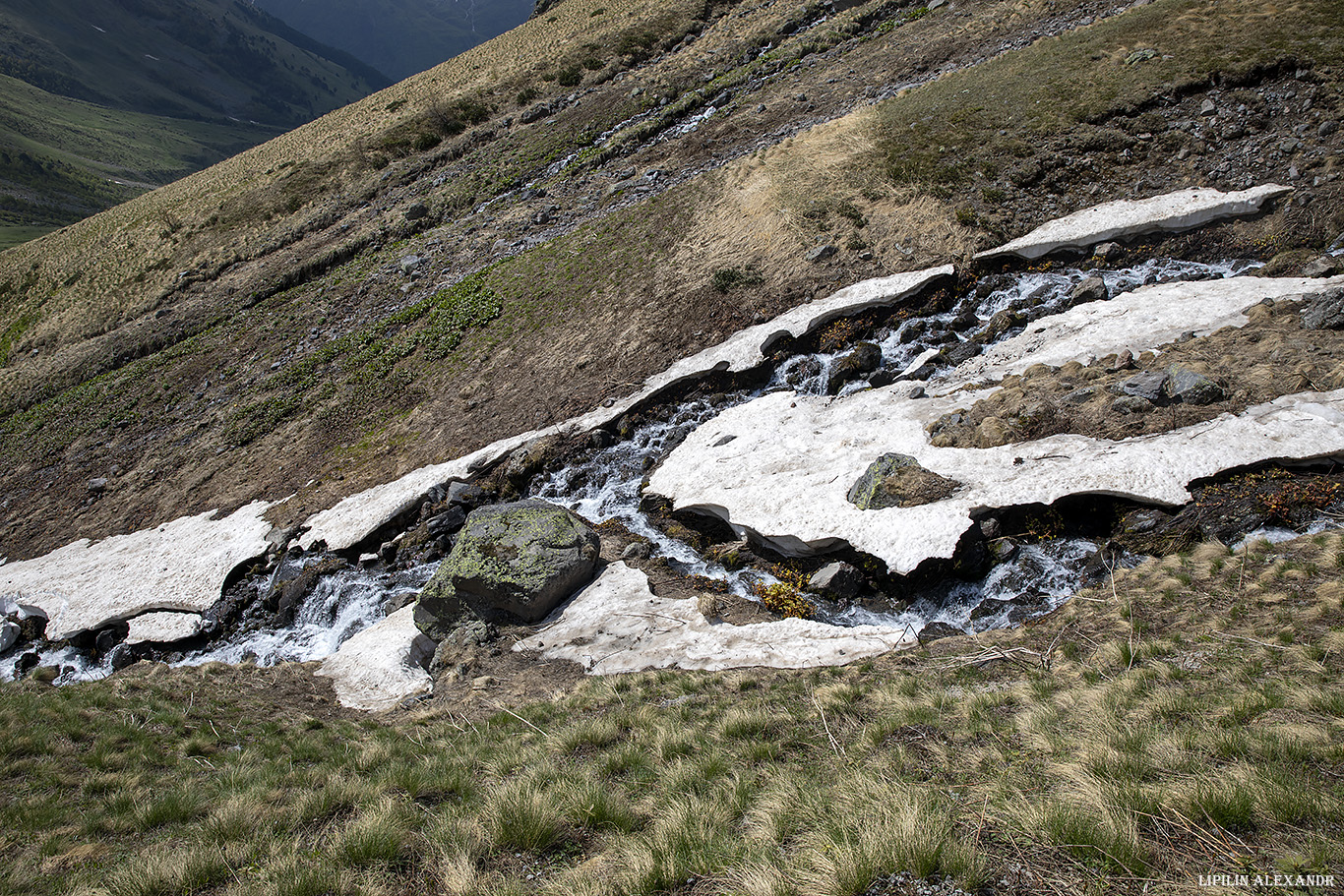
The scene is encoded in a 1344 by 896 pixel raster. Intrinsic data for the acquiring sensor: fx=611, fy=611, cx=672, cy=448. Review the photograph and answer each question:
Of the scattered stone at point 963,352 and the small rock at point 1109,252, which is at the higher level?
the small rock at point 1109,252

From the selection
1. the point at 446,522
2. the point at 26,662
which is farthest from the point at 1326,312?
the point at 26,662

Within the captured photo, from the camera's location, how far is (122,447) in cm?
3058

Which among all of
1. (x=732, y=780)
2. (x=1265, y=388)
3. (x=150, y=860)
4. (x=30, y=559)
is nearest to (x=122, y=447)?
(x=30, y=559)

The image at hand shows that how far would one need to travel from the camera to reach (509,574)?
50.7ft

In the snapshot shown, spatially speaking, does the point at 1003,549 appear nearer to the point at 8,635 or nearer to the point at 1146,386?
the point at 1146,386

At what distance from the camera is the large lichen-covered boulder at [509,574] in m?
15.4

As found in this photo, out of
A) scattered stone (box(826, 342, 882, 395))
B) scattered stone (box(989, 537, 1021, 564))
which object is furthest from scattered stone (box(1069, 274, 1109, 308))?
scattered stone (box(989, 537, 1021, 564))

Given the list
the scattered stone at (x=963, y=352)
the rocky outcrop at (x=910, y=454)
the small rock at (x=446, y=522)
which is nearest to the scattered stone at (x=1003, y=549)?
the rocky outcrop at (x=910, y=454)

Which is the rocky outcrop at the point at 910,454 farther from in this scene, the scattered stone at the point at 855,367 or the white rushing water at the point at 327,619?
the white rushing water at the point at 327,619

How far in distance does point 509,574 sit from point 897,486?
970 centimetres

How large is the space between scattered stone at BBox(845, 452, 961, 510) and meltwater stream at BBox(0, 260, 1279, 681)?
3090 mm

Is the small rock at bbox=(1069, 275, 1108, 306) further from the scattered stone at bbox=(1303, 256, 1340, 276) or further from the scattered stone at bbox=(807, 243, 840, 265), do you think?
the scattered stone at bbox=(807, 243, 840, 265)

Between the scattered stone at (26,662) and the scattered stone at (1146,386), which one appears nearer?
the scattered stone at (1146,386)

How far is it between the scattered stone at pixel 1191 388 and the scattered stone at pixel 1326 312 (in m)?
3.43
